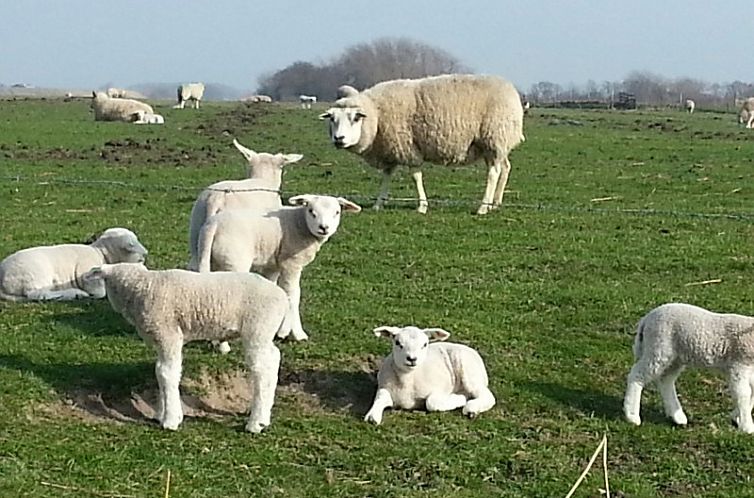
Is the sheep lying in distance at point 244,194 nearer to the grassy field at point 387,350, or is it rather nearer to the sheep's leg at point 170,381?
the grassy field at point 387,350

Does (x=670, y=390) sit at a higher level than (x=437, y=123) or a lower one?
lower

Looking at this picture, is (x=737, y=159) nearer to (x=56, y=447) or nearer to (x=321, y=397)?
(x=321, y=397)

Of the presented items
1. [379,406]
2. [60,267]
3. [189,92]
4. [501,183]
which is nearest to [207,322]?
[379,406]

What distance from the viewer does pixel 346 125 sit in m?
15.6

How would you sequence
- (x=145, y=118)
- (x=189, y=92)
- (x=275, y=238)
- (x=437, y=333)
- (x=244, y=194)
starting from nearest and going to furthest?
(x=437, y=333), (x=275, y=238), (x=244, y=194), (x=145, y=118), (x=189, y=92)

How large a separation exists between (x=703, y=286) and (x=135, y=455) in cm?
633

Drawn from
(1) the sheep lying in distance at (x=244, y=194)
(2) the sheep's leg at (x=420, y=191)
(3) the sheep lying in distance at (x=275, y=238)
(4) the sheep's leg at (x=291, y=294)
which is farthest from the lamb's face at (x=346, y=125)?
(4) the sheep's leg at (x=291, y=294)

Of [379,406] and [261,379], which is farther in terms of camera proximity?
[379,406]

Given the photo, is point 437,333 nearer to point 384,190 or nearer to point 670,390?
point 670,390

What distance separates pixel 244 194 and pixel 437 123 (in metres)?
7.07

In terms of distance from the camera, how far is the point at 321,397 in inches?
283

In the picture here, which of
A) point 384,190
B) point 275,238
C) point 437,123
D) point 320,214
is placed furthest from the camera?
point 384,190

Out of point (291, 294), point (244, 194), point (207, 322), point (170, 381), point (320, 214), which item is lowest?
point (170, 381)

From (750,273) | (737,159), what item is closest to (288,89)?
(737,159)
